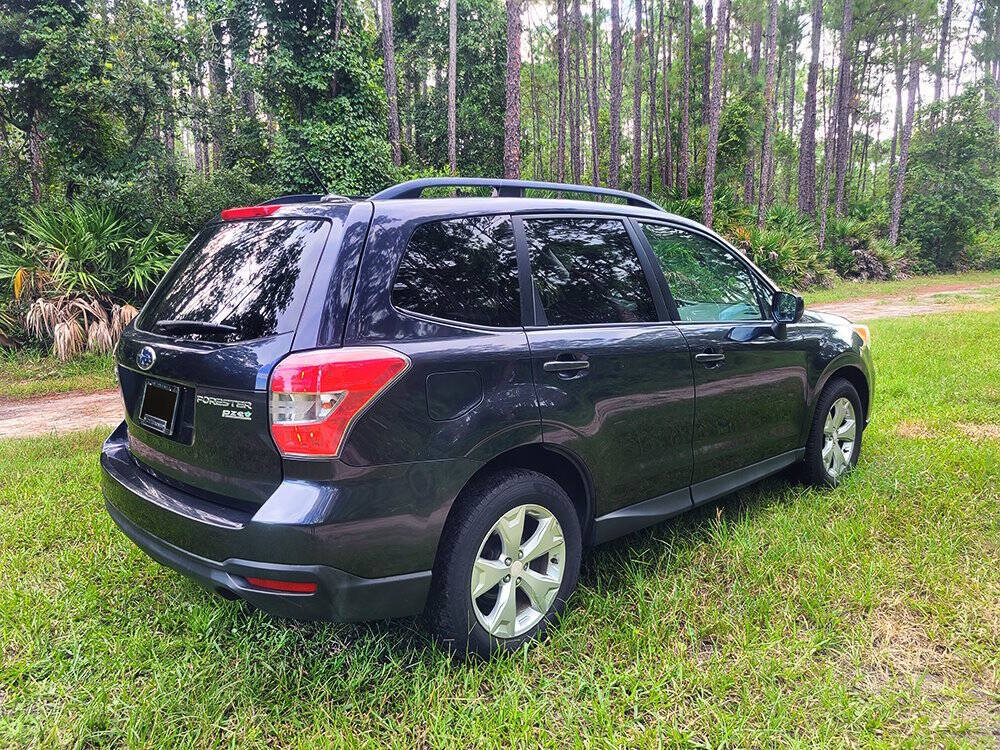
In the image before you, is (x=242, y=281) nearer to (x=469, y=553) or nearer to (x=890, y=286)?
(x=469, y=553)

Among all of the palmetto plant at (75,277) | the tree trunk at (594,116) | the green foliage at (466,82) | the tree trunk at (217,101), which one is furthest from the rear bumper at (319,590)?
the tree trunk at (594,116)

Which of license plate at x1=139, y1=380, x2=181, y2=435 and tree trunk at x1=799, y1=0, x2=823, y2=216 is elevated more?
tree trunk at x1=799, y1=0, x2=823, y2=216

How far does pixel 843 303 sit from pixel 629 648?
676 inches

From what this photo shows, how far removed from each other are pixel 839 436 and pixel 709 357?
5.15ft

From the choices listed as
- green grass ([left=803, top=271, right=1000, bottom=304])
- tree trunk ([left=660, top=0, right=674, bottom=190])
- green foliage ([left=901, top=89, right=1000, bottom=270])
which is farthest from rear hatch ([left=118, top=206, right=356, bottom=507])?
green foliage ([left=901, top=89, right=1000, bottom=270])

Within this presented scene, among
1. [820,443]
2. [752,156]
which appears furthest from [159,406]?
[752,156]

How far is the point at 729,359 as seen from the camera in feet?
10.6

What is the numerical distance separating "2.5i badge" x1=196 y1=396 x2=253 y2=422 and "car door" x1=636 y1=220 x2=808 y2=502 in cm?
197

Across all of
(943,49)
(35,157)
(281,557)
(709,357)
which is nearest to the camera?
(281,557)

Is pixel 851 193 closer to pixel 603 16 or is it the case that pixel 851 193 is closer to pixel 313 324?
pixel 603 16

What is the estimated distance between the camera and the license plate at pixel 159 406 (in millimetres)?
2301

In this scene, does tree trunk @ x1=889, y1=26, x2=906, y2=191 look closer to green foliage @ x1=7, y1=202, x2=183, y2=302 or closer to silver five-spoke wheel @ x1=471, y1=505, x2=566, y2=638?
green foliage @ x1=7, y1=202, x2=183, y2=302

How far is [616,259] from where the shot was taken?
118 inches

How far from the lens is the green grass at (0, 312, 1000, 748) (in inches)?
81.4
